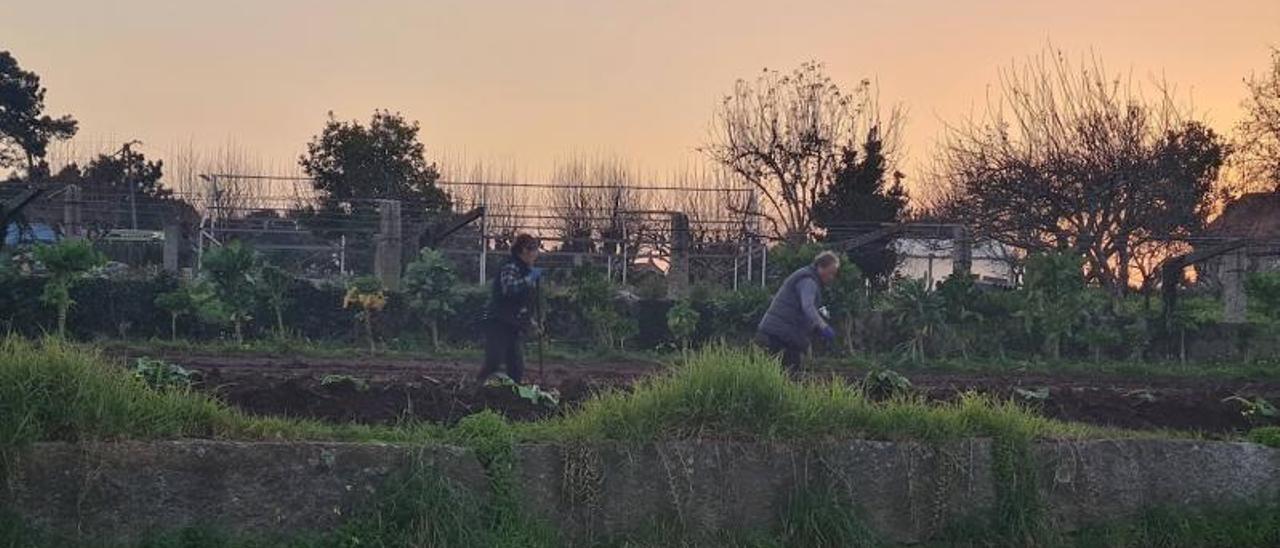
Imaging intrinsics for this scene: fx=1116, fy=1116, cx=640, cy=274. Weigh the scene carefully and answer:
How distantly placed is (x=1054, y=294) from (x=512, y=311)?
9.31 m

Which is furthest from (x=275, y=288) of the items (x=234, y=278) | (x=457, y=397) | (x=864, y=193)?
(x=864, y=193)

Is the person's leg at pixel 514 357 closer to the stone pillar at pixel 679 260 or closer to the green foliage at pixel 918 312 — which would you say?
the green foliage at pixel 918 312

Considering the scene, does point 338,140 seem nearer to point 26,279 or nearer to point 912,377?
point 26,279

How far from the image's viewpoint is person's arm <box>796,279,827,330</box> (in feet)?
29.0

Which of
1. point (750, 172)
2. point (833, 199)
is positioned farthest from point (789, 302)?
point (750, 172)

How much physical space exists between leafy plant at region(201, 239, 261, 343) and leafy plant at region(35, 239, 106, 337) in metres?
1.47

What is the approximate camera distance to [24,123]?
118ft

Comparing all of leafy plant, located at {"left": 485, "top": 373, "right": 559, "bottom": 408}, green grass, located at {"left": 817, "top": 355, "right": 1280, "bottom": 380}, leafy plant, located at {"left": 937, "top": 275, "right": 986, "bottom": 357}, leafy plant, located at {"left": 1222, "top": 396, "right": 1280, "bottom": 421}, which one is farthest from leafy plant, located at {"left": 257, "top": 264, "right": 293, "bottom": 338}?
leafy plant, located at {"left": 1222, "top": 396, "right": 1280, "bottom": 421}

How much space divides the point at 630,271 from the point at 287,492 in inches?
727

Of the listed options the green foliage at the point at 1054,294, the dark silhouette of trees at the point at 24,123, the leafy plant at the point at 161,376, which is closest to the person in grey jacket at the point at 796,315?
the leafy plant at the point at 161,376

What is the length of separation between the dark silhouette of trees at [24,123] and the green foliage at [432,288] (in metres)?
25.7

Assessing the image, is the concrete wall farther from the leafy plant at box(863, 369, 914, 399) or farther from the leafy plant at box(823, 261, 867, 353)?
the leafy plant at box(823, 261, 867, 353)

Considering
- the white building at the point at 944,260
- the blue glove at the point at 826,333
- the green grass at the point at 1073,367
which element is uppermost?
the white building at the point at 944,260

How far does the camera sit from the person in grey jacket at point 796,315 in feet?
29.5
